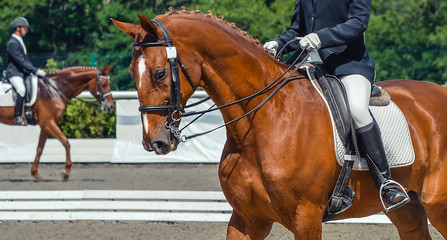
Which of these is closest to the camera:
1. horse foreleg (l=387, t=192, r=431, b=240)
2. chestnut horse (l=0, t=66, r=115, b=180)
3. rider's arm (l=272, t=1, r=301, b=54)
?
rider's arm (l=272, t=1, r=301, b=54)

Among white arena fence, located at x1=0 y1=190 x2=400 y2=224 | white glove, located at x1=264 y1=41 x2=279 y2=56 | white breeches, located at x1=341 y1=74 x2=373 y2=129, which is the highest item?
white glove, located at x1=264 y1=41 x2=279 y2=56

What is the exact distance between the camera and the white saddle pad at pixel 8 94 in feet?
41.4

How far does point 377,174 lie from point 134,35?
181cm

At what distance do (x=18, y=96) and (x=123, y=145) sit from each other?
222 cm

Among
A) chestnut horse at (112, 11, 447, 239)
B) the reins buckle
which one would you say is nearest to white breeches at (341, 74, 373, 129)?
chestnut horse at (112, 11, 447, 239)

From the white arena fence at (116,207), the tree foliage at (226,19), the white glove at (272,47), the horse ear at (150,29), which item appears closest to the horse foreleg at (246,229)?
the white glove at (272,47)

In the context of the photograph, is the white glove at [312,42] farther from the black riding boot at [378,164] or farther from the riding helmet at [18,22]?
the riding helmet at [18,22]

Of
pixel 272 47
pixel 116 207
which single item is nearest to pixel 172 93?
pixel 272 47

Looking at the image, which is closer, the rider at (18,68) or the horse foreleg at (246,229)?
the horse foreleg at (246,229)

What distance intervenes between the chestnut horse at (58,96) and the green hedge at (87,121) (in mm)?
935

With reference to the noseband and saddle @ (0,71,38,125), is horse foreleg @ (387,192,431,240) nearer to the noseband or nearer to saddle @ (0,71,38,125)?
the noseband

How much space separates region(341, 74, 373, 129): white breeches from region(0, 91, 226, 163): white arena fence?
8.15 metres

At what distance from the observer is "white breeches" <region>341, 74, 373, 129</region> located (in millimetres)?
4289

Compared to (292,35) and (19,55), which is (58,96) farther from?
(292,35)
